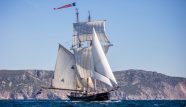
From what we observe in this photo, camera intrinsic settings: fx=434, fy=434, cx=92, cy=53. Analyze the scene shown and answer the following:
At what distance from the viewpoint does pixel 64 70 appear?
411 ft

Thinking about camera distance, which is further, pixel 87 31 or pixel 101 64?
pixel 87 31

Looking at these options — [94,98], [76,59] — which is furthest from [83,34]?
[94,98]

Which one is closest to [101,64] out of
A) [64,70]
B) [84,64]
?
[64,70]

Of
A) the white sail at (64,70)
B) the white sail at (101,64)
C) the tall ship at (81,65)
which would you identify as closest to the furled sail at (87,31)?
the tall ship at (81,65)

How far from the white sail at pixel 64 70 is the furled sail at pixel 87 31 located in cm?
1152

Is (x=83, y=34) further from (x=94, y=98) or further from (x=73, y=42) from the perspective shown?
(x=94, y=98)

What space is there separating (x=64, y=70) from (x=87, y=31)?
18.7 metres

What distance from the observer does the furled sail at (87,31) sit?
133625 millimetres

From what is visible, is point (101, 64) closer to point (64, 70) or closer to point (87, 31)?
point (64, 70)

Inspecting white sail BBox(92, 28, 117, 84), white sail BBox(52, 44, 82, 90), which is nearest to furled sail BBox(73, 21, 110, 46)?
white sail BBox(52, 44, 82, 90)

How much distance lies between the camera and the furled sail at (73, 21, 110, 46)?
13362 cm

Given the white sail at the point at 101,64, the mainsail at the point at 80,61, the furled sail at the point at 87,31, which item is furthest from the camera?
the furled sail at the point at 87,31

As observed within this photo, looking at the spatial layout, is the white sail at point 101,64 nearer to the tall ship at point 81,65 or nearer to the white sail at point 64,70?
the tall ship at point 81,65

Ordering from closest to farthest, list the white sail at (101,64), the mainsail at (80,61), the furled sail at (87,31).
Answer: the white sail at (101,64) → the mainsail at (80,61) → the furled sail at (87,31)
